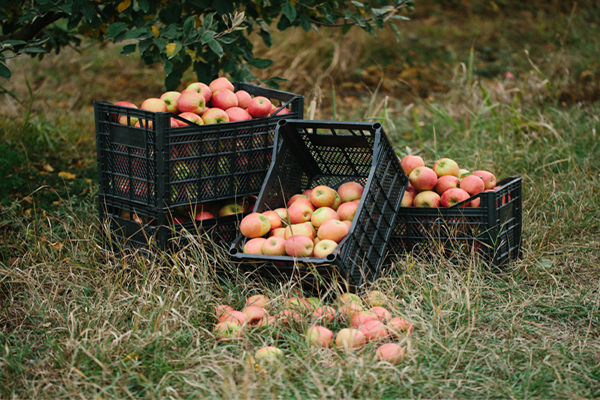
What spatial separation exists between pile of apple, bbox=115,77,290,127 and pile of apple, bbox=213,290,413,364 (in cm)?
99

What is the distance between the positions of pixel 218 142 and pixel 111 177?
0.60 metres

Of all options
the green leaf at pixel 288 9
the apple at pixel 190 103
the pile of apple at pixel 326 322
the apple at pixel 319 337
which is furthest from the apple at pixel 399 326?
the green leaf at pixel 288 9

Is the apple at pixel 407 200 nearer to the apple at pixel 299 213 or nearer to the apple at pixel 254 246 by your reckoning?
the apple at pixel 299 213

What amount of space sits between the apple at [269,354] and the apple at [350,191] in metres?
1.04

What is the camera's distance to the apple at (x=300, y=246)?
8.25ft

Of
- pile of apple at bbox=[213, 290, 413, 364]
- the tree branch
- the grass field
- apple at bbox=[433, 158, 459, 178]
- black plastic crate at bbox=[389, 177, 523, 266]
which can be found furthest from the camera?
the tree branch

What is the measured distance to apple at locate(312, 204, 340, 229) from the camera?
272 centimetres

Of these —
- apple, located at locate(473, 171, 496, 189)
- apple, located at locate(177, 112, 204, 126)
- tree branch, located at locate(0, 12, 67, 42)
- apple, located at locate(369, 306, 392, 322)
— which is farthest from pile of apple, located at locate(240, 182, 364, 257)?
tree branch, located at locate(0, 12, 67, 42)

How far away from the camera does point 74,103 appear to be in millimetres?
7277

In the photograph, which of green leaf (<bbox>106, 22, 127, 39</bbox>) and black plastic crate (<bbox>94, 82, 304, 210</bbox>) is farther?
green leaf (<bbox>106, 22, 127, 39</bbox>)

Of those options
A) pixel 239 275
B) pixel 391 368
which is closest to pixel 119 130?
pixel 239 275

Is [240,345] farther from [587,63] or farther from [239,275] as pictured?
[587,63]

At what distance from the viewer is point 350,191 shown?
9.58 feet

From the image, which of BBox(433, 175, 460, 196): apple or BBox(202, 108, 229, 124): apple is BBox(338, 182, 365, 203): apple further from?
BBox(202, 108, 229, 124): apple
